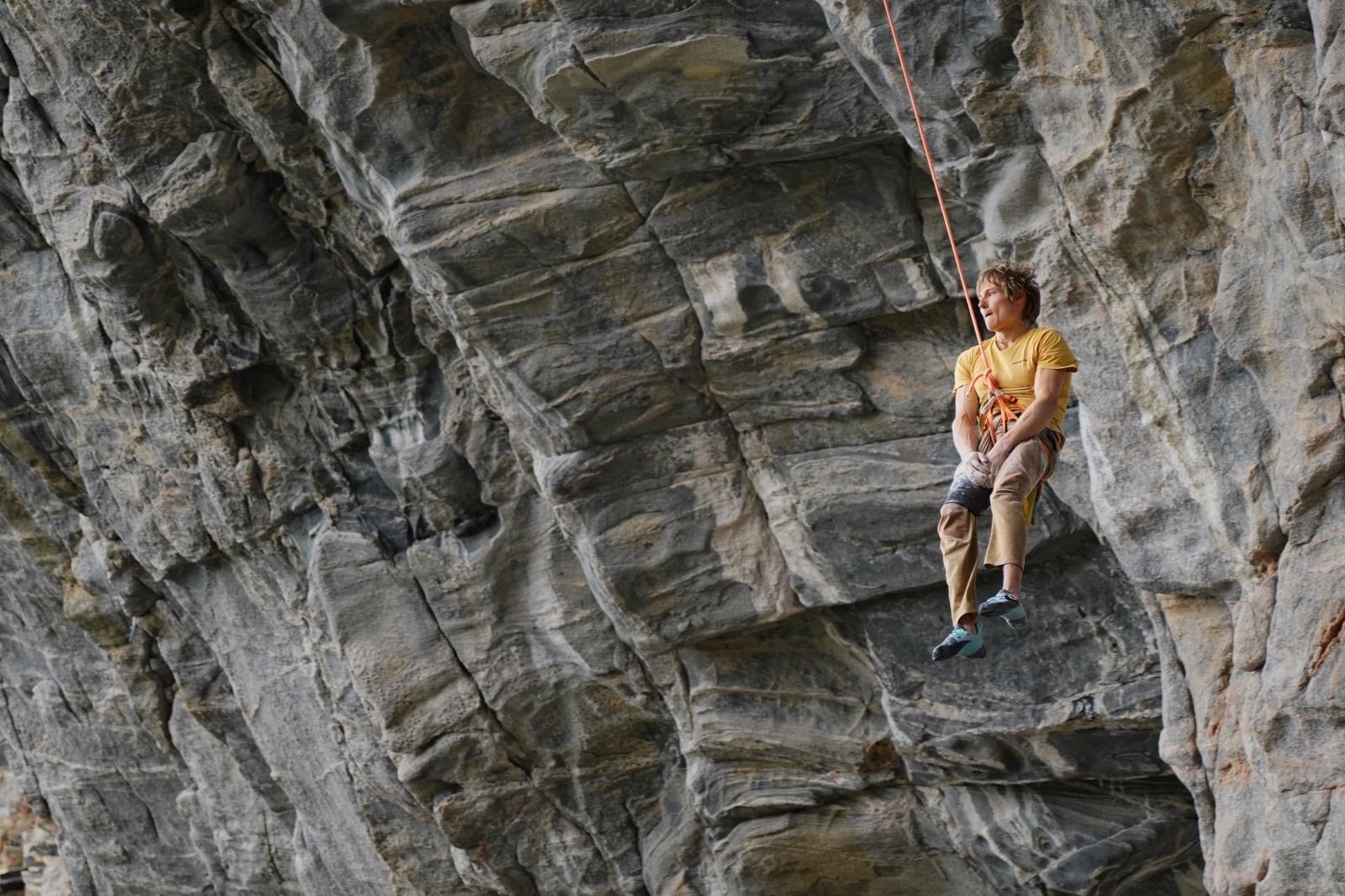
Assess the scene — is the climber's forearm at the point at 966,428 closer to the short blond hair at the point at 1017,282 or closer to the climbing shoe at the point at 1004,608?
the short blond hair at the point at 1017,282

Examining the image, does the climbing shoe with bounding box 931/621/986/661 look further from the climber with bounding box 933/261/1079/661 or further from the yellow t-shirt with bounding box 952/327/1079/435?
the yellow t-shirt with bounding box 952/327/1079/435

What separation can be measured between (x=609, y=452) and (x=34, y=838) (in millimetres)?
15686

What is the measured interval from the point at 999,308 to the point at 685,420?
16.1 ft

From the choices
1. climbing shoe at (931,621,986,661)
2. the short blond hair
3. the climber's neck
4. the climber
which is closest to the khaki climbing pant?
the climber

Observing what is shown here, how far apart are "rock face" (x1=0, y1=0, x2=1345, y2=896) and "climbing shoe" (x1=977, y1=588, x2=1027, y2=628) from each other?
5.08 feet

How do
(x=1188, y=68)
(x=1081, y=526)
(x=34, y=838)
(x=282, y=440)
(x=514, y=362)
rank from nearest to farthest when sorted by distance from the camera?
(x=1188, y=68) < (x=1081, y=526) < (x=514, y=362) < (x=282, y=440) < (x=34, y=838)

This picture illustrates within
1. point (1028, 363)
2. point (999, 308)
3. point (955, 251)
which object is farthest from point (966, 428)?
point (955, 251)

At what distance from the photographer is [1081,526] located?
37.6 feet

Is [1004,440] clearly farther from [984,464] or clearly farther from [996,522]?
[996,522]

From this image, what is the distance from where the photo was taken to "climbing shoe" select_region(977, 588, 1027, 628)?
7949mm

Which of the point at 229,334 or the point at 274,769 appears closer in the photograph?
the point at 229,334

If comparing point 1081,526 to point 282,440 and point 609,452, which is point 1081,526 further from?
point 282,440

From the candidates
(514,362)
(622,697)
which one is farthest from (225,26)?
(622,697)

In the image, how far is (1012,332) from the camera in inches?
329
